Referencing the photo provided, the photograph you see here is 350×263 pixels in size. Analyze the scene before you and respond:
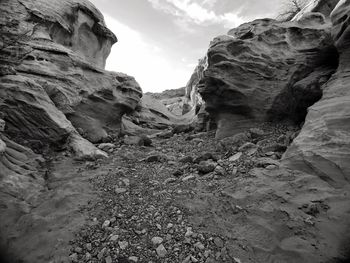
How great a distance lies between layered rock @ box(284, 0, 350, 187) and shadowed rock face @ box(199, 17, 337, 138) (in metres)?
1.45

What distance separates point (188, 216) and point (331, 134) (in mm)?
4678

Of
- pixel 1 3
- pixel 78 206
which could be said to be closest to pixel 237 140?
pixel 78 206

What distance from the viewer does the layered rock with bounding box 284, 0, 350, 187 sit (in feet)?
20.8

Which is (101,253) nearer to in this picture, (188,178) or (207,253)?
(207,253)

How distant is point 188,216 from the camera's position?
244 inches

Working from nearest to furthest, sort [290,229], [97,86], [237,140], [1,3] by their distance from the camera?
[290,229], [237,140], [1,3], [97,86]

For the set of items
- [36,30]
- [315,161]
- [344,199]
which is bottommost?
[344,199]

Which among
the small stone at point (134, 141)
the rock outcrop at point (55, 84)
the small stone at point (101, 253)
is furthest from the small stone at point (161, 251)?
the small stone at point (134, 141)

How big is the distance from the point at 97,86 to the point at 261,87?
9.63 m

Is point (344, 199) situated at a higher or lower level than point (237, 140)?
lower

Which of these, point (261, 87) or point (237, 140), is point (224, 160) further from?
point (261, 87)

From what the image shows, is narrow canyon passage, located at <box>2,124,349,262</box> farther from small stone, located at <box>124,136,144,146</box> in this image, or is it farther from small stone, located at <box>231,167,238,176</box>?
small stone, located at <box>124,136,144,146</box>

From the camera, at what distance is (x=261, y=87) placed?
12.0 meters

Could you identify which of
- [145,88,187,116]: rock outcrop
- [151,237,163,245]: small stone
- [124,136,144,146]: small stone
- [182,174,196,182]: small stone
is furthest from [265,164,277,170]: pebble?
[145,88,187,116]: rock outcrop
